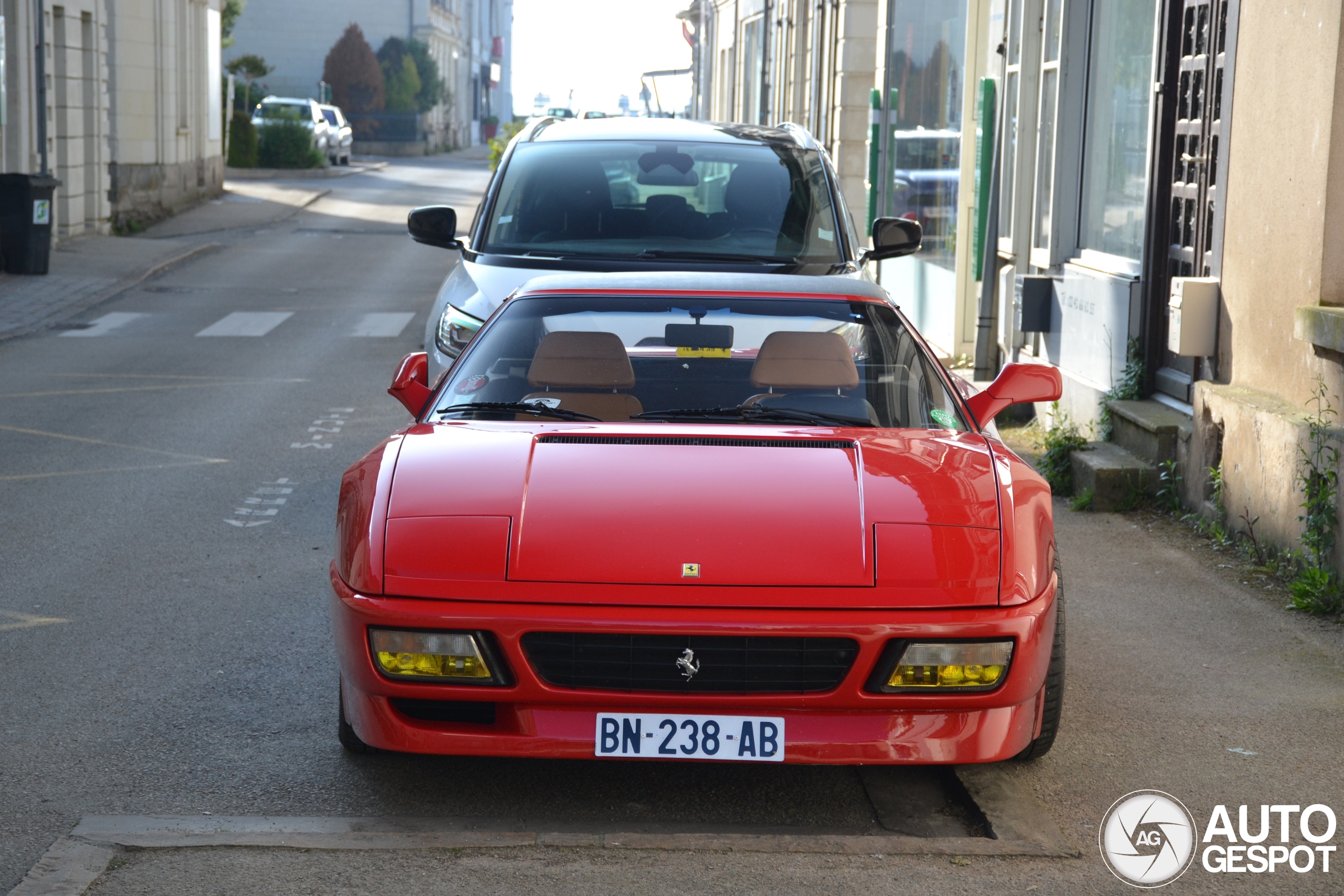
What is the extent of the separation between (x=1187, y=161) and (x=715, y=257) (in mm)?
2776

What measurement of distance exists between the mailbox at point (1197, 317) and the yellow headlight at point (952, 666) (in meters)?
4.40

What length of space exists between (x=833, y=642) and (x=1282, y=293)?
13.7 feet

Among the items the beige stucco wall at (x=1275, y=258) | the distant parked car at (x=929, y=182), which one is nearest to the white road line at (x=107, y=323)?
the distant parked car at (x=929, y=182)

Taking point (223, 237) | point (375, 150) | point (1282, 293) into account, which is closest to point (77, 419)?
point (1282, 293)

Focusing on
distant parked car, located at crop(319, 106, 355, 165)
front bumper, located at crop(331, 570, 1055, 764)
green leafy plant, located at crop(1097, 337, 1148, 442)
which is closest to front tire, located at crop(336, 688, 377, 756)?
front bumper, located at crop(331, 570, 1055, 764)

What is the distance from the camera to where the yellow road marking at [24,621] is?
5570 mm

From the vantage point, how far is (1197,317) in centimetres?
760

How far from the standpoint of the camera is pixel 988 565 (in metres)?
3.76

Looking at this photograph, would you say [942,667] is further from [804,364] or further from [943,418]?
[804,364]

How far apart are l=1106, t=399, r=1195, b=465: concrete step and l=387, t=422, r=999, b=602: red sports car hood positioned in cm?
389

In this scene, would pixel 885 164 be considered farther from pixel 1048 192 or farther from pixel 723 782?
pixel 723 782

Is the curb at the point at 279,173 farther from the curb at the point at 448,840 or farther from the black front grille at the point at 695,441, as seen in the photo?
the curb at the point at 448,840

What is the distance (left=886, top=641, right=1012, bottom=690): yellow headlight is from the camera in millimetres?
3666
